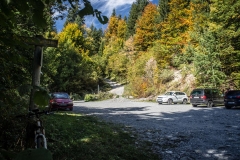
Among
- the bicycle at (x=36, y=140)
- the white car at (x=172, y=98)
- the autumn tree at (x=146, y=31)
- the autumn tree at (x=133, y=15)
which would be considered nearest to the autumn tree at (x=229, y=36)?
the white car at (x=172, y=98)

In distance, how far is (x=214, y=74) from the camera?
26797 mm

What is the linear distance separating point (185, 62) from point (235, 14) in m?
10.5

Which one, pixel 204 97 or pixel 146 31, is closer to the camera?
pixel 204 97

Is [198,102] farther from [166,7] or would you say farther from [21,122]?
[166,7]

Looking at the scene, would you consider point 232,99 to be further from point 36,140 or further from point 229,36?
point 36,140

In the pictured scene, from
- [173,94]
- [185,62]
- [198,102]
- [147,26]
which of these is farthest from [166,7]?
[198,102]

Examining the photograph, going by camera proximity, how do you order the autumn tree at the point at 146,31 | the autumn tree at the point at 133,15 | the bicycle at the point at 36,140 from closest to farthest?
1. the bicycle at the point at 36,140
2. the autumn tree at the point at 146,31
3. the autumn tree at the point at 133,15

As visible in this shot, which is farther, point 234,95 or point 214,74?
point 214,74

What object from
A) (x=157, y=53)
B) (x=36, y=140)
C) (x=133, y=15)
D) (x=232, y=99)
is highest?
(x=133, y=15)

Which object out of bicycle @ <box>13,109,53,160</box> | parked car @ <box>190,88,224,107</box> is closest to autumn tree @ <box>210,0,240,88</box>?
parked car @ <box>190,88,224,107</box>

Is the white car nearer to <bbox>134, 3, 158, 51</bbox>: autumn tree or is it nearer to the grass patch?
the grass patch

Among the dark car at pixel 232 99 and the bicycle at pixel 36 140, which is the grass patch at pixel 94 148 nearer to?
the bicycle at pixel 36 140

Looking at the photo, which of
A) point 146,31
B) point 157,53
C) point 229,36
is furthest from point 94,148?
point 146,31

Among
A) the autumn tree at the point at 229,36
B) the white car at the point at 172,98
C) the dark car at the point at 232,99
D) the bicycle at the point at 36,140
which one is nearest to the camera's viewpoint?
the bicycle at the point at 36,140
